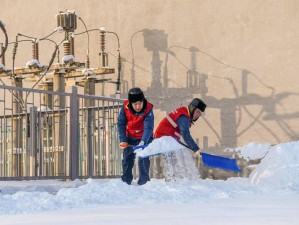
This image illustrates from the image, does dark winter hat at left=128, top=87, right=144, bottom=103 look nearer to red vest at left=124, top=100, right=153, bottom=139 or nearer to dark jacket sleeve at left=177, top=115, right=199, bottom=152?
red vest at left=124, top=100, right=153, bottom=139

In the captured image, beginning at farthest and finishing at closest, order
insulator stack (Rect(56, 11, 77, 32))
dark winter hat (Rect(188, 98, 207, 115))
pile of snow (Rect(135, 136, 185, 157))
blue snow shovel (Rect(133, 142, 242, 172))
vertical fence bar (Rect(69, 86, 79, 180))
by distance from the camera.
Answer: insulator stack (Rect(56, 11, 77, 32)) < vertical fence bar (Rect(69, 86, 79, 180)) < blue snow shovel (Rect(133, 142, 242, 172)) < dark winter hat (Rect(188, 98, 207, 115)) < pile of snow (Rect(135, 136, 185, 157))

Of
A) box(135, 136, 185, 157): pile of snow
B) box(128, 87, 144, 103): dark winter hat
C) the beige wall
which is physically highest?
the beige wall

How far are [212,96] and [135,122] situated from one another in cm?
460

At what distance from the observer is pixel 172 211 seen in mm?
5008

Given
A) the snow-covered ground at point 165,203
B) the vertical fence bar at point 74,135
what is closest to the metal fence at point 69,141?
the vertical fence bar at point 74,135

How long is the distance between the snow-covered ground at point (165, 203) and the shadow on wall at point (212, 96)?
3.52 metres

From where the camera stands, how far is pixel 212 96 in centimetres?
1271

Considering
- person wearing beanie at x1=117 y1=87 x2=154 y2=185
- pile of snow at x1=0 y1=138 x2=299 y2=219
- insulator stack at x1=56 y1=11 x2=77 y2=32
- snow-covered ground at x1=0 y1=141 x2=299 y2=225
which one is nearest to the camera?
snow-covered ground at x1=0 y1=141 x2=299 y2=225

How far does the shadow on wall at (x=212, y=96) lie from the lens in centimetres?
1210

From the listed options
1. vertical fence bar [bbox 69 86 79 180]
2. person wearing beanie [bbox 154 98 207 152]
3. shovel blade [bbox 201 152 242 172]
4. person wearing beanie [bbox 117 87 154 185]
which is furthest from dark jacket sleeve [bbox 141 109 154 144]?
vertical fence bar [bbox 69 86 79 180]

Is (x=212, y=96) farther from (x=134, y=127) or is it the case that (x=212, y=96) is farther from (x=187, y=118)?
(x=134, y=127)

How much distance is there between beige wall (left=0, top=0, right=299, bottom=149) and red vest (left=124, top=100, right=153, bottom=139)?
4275mm

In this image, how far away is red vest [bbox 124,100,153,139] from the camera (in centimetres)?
830

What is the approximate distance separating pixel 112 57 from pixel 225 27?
109 inches
